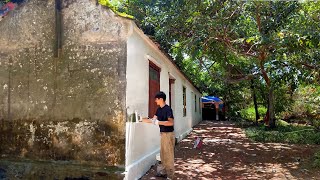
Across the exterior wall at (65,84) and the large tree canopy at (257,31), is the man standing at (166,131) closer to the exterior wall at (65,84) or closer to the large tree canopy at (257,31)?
the exterior wall at (65,84)

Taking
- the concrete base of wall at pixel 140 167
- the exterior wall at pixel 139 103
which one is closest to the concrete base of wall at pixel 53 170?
the concrete base of wall at pixel 140 167

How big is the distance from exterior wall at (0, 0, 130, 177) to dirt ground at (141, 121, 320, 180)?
64.6 inches

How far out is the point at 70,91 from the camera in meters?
5.36

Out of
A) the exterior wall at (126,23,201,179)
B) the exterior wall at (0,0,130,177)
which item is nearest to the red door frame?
the exterior wall at (126,23,201,179)

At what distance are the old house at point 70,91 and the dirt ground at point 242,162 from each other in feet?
4.73

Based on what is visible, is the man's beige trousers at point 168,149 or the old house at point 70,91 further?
the man's beige trousers at point 168,149

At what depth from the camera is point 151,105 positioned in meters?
7.16

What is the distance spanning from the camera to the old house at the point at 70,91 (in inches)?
200

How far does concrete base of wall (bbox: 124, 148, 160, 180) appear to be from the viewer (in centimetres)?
505

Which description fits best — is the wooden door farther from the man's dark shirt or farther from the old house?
the man's dark shirt

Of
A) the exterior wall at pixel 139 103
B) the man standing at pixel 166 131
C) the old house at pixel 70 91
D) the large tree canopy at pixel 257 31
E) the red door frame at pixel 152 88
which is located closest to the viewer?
the old house at pixel 70 91

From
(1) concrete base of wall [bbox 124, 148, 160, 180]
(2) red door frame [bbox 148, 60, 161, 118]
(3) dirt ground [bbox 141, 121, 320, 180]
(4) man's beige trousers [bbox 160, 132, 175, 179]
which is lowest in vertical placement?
(3) dirt ground [bbox 141, 121, 320, 180]

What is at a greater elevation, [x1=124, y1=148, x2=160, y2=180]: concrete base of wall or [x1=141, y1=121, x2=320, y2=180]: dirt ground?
[x1=124, y1=148, x2=160, y2=180]: concrete base of wall

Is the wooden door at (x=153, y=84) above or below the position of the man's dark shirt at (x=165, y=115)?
above
